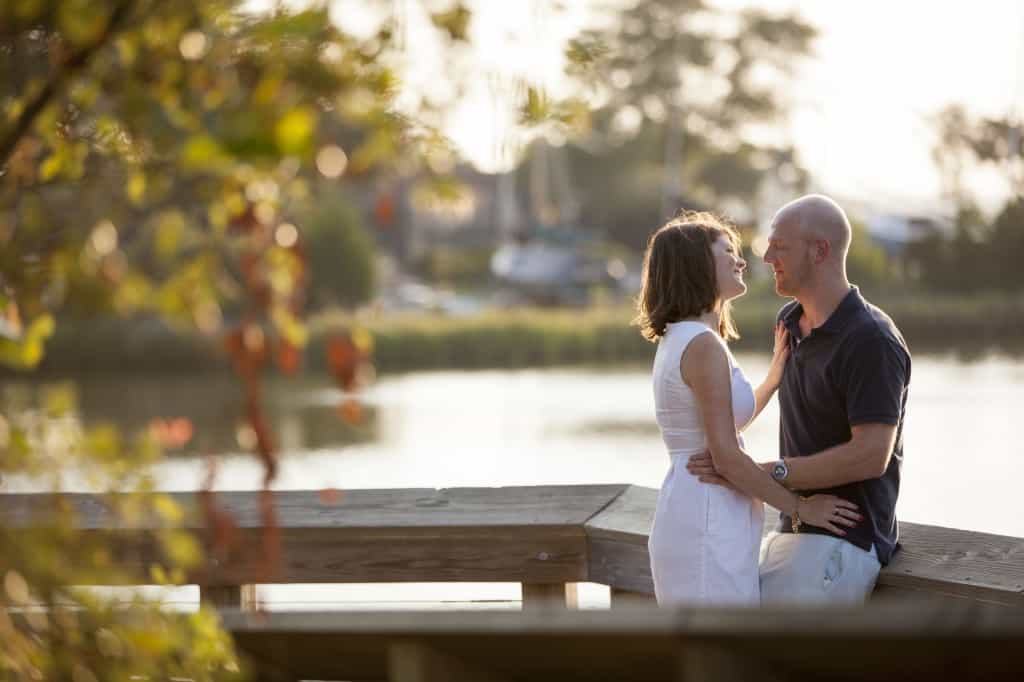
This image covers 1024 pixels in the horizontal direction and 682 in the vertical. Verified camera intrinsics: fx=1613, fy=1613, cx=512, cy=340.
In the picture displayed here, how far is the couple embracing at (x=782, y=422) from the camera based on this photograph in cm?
271

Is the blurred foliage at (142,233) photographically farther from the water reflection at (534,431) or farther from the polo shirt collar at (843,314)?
the water reflection at (534,431)

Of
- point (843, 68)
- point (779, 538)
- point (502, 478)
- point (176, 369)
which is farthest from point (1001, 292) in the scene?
point (779, 538)

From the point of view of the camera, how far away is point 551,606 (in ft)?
6.54

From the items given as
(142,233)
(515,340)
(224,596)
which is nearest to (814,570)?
(224,596)

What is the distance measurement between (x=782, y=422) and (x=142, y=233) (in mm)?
1902

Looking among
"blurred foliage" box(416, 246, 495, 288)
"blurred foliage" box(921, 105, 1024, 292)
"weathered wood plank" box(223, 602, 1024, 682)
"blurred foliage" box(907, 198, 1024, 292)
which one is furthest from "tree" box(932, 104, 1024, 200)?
"weathered wood plank" box(223, 602, 1024, 682)

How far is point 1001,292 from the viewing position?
96.7 feet

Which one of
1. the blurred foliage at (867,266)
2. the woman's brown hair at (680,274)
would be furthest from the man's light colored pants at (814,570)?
the blurred foliage at (867,266)

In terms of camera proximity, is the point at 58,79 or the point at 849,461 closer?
the point at 58,79

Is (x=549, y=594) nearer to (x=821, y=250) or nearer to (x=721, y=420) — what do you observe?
(x=721, y=420)

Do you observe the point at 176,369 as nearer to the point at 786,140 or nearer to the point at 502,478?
the point at 502,478

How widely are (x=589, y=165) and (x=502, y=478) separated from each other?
28974 millimetres

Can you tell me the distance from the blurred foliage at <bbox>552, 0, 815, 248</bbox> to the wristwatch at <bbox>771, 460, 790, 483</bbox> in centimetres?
3551

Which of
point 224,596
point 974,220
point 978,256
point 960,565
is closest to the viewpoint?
point 960,565
